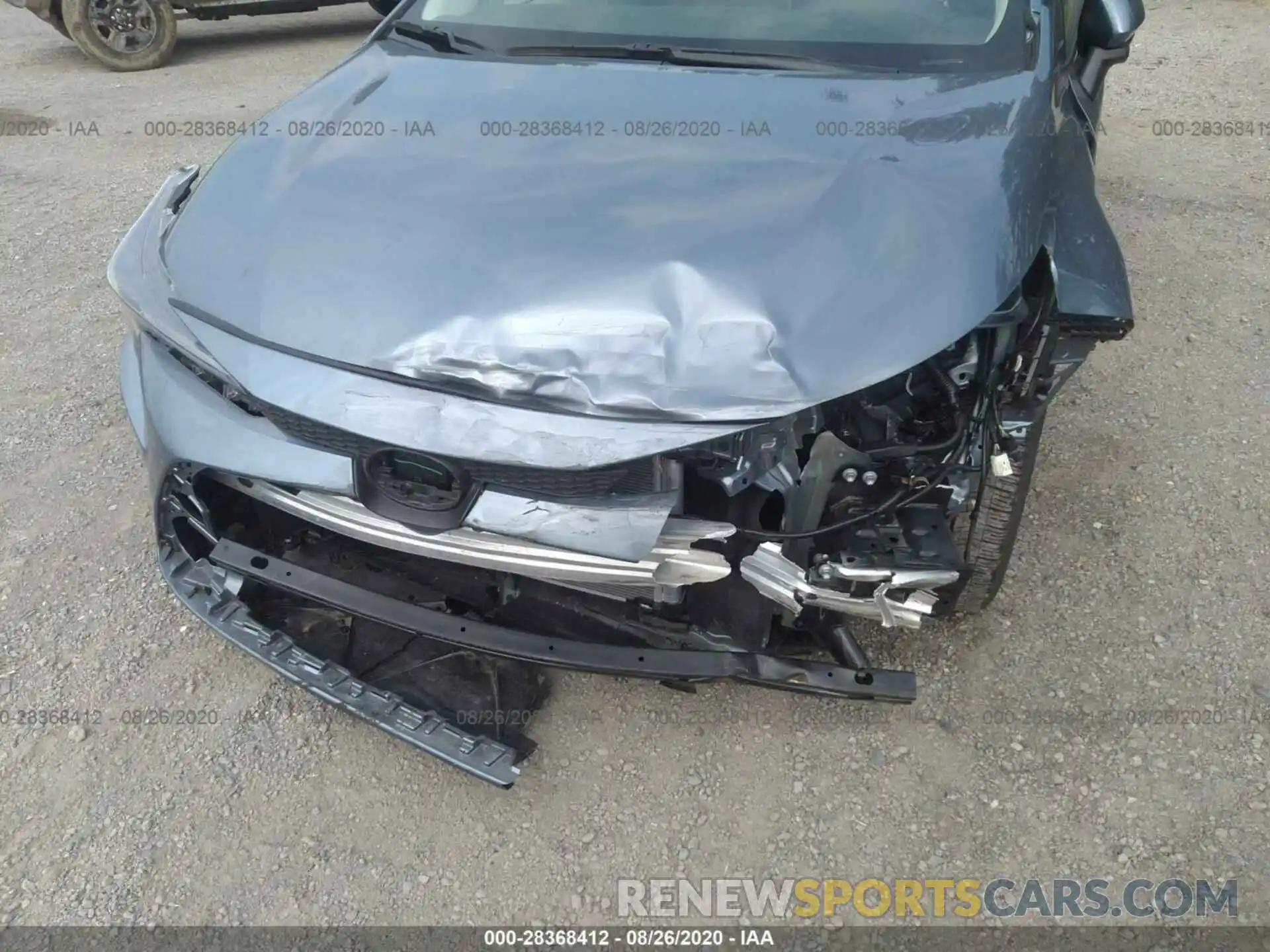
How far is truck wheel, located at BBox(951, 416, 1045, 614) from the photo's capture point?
189cm

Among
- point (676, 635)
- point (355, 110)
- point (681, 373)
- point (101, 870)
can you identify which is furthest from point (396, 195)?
point (101, 870)

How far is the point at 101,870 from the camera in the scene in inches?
72.8

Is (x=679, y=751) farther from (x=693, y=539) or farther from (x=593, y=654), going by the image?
(x=693, y=539)

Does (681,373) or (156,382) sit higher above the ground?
(681,373)

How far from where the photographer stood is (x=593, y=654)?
1.80 metres

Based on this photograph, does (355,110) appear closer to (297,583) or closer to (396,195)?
(396,195)

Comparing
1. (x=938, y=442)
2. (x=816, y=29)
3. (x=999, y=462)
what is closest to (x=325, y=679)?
(x=938, y=442)

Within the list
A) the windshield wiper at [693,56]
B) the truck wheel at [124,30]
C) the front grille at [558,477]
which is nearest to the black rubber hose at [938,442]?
the front grille at [558,477]

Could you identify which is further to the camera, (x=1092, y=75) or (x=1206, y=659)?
(x=1092, y=75)

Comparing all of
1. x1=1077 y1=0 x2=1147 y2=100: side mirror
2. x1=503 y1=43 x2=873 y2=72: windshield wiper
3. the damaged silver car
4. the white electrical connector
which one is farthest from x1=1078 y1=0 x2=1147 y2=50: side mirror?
the white electrical connector

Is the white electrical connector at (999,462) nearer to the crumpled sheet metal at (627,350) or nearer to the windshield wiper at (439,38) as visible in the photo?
the crumpled sheet metal at (627,350)

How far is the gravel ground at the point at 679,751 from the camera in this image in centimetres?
183

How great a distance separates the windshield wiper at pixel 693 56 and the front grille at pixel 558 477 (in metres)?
1.23

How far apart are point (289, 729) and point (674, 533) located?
1.16 m
